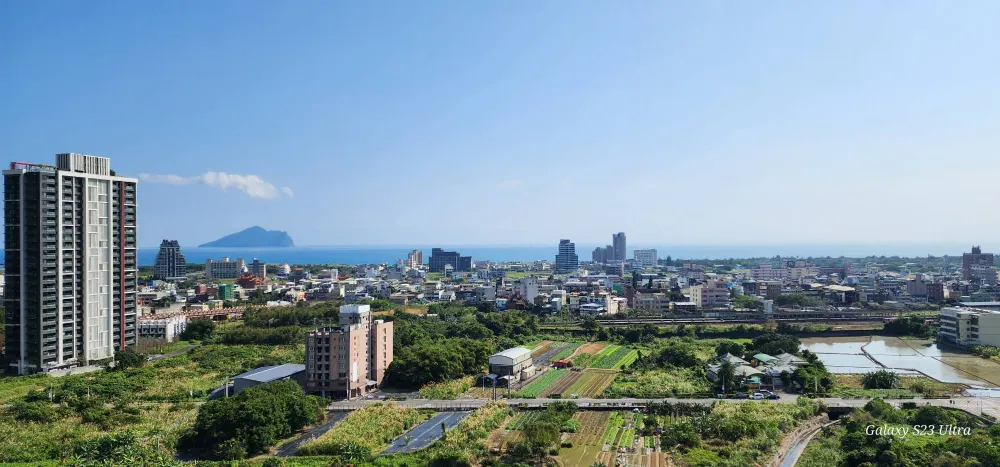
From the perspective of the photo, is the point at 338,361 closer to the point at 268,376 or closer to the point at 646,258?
the point at 268,376

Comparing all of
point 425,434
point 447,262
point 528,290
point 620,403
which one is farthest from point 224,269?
point 620,403

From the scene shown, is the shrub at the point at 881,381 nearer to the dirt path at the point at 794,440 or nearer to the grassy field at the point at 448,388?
the dirt path at the point at 794,440

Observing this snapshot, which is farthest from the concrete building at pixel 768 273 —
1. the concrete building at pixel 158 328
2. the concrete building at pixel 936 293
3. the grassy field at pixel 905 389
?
the concrete building at pixel 158 328

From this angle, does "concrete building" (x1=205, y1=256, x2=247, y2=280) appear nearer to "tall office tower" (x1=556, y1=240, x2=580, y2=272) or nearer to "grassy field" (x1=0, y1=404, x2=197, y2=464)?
"tall office tower" (x1=556, y1=240, x2=580, y2=272)

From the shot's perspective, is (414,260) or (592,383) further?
(414,260)

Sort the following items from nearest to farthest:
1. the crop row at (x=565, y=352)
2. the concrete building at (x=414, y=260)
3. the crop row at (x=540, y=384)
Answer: the crop row at (x=540, y=384) → the crop row at (x=565, y=352) → the concrete building at (x=414, y=260)

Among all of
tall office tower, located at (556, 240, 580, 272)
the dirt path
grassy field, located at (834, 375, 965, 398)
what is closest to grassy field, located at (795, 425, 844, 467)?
the dirt path

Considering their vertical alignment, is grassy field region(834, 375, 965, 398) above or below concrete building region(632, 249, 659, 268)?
below
